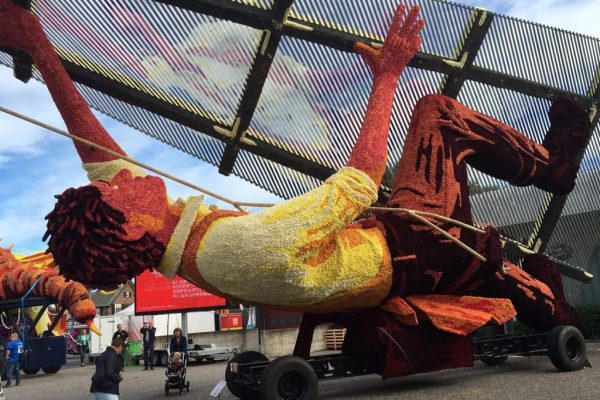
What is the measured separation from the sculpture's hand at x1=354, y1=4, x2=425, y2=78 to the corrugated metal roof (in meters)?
0.32

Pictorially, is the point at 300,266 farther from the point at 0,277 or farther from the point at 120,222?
the point at 0,277

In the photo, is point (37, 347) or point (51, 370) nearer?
point (37, 347)

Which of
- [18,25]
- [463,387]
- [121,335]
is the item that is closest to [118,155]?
[18,25]

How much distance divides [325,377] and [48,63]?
4279mm

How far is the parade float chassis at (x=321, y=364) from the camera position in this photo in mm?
5438

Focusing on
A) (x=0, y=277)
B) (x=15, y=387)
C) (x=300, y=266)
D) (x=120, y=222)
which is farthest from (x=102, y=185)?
(x=0, y=277)

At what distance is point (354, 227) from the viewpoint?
606cm

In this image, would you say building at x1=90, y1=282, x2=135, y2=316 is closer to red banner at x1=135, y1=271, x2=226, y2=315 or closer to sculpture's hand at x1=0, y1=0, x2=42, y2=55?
red banner at x1=135, y1=271, x2=226, y2=315

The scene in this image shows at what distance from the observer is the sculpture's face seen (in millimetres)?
4844

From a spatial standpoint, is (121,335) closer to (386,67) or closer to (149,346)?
(149,346)

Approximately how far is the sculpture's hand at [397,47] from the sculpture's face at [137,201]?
2.66 metres

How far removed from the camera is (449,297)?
20.9 ft

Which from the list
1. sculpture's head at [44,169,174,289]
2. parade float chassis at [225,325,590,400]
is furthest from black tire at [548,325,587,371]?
sculpture's head at [44,169,174,289]

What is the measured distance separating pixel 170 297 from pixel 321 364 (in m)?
11.4
